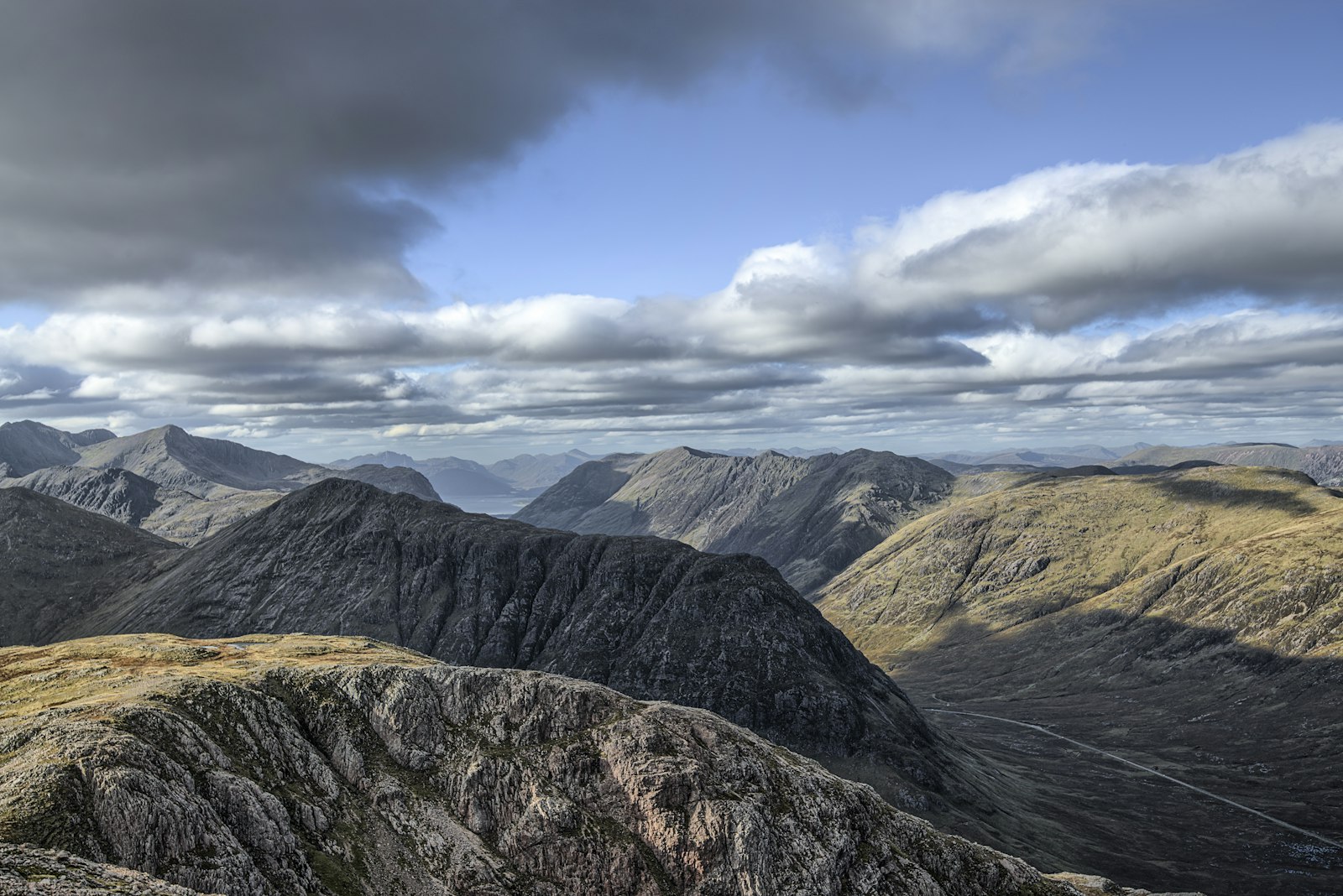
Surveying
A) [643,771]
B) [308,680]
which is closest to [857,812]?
[643,771]

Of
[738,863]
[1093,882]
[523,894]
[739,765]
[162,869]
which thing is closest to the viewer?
[162,869]

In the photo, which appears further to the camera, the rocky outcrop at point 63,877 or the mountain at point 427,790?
the mountain at point 427,790

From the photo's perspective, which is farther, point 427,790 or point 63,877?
point 427,790

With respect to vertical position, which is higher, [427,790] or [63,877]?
[63,877]

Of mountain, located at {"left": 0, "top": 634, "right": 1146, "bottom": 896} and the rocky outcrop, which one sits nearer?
the rocky outcrop

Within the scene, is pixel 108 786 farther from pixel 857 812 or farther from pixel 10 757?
pixel 857 812

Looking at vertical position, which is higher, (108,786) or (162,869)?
(108,786)

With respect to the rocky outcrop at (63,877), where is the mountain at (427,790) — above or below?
below

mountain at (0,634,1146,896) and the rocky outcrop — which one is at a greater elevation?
the rocky outcrop
